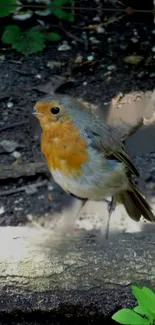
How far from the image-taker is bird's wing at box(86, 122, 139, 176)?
3.43 metres

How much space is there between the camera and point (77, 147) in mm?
3361

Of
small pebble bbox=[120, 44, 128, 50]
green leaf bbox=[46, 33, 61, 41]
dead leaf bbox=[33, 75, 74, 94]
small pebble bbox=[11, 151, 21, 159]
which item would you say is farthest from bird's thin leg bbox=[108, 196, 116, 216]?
green leaf bbox=[46, 33, 61, 41]

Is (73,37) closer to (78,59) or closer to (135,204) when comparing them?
(78,59)

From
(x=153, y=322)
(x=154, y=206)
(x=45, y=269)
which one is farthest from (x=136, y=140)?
(x=153, y=322)

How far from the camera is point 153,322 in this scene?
2271 mm

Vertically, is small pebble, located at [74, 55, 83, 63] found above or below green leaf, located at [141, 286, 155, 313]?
below

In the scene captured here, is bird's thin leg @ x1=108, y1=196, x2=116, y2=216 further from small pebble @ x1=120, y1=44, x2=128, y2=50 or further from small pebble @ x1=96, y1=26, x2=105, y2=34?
small pebble @ x1=96, y1=26, x2=105, y2=34

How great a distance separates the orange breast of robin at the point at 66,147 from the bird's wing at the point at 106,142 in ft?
0.24

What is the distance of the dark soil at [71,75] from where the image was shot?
4.54 m

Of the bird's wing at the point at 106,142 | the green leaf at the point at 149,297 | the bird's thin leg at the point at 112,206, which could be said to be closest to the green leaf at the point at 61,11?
the bird's thin leg at the point at 112,206

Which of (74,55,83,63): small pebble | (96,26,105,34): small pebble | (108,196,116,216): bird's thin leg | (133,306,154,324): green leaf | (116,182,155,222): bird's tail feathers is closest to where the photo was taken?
(133,306,154,324): green leaf

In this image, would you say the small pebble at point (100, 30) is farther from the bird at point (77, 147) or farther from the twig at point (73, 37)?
the bird at point (77, 147)

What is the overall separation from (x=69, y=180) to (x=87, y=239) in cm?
31

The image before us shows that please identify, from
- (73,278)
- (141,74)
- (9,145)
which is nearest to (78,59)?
(141,74)
